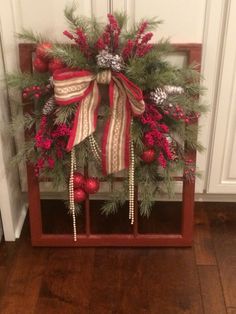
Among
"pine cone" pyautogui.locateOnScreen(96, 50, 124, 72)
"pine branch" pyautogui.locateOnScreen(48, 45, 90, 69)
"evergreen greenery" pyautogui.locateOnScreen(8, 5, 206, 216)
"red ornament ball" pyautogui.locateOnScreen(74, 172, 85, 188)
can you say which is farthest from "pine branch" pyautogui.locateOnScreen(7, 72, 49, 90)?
"red ornament ball" pyautogui.locateOnScreen(74, 172, 85, 188)

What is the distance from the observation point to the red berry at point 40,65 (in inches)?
54.5

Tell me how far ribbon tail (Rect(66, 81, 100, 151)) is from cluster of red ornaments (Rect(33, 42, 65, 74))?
0.42 feet

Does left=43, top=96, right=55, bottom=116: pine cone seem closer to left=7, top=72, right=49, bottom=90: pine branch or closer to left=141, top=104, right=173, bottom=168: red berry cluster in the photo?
left=7, top=72, right=49, bottom=90: pine branch

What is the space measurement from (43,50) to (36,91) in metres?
0.14

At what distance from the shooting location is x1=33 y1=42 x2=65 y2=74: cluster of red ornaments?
4.44 feet

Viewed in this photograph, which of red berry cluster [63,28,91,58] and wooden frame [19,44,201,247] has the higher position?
red berry cluster [63,28,91,58]

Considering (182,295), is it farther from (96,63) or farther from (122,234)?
(96,63)

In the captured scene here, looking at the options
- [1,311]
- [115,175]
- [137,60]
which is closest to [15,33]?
[137,60]

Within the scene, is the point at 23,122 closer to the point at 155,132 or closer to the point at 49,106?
the point at 49,106

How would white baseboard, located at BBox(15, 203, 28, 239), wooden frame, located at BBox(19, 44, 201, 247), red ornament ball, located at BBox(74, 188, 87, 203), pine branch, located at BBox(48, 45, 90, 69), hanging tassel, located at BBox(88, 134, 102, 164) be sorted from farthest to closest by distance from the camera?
white baseboard, located at BBox(15, 203, 28, 239) → wooden frame, located at BBox(19, 44, 201, 247) → red ornament ball, located at BBox(74, 188, 87, 203) → hanging tassel, located at BBox(88, 134, 102, 164) → pine branch, located at BBox(48, 45, 90, 69)

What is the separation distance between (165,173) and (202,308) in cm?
47

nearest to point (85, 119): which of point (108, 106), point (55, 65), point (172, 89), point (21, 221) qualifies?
point (108, 106)

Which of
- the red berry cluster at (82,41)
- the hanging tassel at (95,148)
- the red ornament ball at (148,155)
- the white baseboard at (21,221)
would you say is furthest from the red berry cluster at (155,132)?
the white baseboard at (21,221)

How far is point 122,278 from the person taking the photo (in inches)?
60.2
